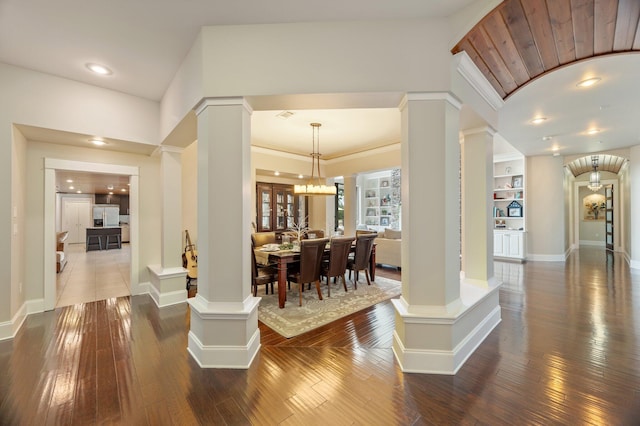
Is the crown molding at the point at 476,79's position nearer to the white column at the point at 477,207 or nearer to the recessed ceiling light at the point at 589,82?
the white column at the point at 477,207

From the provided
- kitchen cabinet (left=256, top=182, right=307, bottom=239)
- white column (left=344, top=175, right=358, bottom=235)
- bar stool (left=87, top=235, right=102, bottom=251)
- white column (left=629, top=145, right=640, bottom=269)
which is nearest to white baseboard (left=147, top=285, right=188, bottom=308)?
kitchen cabinet (left=256, top=182, right=307, bottom=239)

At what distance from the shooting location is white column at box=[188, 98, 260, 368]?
2.19 metres

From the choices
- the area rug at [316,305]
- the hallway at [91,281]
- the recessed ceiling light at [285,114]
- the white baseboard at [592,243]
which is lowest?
the hallway at [91,281]

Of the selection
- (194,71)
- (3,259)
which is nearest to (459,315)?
(194,71)

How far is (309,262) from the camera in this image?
3641 millimetres

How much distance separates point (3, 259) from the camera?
2.74 m

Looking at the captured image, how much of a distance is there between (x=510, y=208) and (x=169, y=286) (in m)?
8.36

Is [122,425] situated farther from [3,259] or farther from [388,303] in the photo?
[388,303]

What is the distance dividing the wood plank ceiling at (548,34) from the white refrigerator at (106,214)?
47.9ft

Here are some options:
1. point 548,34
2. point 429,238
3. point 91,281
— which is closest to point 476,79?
point 548,34

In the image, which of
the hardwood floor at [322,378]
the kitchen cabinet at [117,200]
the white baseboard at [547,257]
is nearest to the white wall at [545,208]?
the white baseboard at [547,257]

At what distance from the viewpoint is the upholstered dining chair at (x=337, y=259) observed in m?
3.96

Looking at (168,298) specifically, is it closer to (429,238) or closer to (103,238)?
(429,238)

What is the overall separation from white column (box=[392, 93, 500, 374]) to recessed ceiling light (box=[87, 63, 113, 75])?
A: 3228mm
